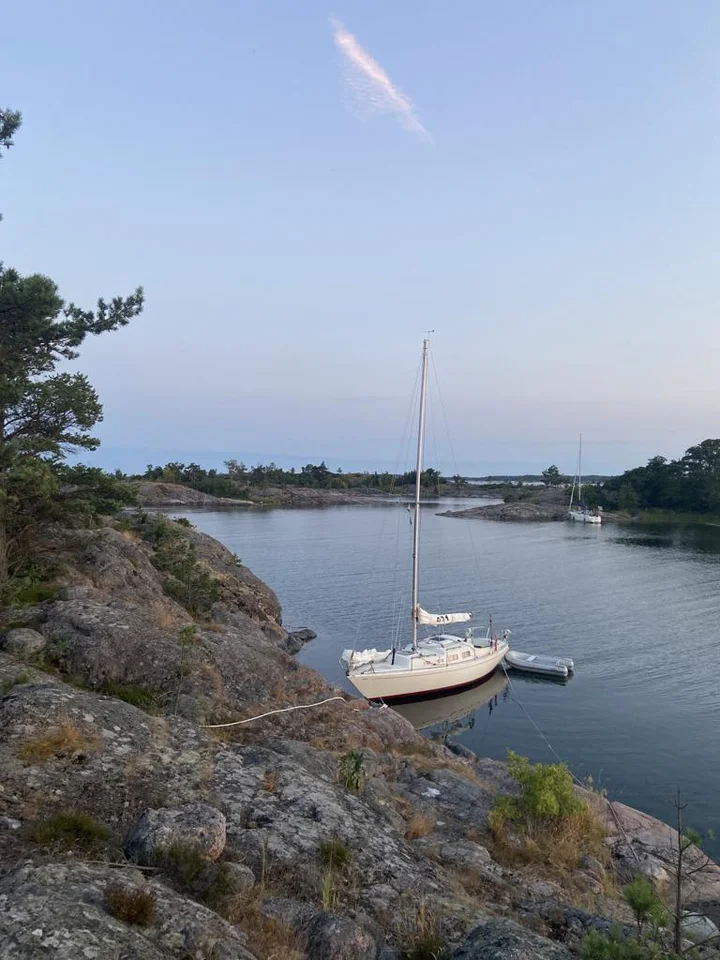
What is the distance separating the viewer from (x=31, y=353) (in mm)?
15594

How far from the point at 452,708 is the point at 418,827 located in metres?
18.5

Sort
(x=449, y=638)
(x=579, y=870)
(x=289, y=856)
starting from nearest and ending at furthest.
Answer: (x=289, y=856)
(x=579, y=870)
(x=449, y=638)

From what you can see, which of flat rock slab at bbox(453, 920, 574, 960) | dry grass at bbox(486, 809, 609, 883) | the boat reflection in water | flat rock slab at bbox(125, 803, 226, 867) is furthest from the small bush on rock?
the boat reflection in water

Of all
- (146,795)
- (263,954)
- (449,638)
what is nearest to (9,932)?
(263,954)

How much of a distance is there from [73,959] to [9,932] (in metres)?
0.51

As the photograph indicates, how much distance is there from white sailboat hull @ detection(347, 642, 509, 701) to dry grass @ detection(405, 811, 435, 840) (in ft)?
51.4

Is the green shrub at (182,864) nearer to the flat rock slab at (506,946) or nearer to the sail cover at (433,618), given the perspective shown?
the flat rock slab at (506,946)

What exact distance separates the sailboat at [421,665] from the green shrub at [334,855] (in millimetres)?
18127

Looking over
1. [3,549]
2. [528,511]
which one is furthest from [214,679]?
[528,511]

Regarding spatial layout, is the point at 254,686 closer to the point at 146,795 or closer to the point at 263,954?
the point at 146,795

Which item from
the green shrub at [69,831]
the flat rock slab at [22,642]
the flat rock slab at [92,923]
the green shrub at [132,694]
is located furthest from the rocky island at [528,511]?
the flat rock slab at [92,923]

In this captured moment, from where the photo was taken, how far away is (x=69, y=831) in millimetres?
5816

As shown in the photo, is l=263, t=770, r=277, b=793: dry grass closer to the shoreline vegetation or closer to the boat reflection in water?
the boat reflection in water

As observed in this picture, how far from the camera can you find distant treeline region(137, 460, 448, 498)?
147m
